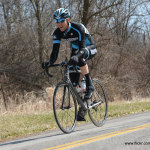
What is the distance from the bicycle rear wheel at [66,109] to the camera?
5886mm

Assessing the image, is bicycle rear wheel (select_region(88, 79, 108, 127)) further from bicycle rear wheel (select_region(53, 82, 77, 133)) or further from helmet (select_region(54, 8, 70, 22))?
helmet (select_region(54, 8, 70, 22))

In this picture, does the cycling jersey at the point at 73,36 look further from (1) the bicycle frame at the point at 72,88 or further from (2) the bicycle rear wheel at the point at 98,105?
(2) the bicycle rear wheel at the point at 98,105

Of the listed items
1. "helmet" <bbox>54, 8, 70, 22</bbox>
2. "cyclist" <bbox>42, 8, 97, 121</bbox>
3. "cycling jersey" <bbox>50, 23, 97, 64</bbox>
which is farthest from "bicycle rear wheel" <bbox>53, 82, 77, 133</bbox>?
"helmet" <bbox>54, 8, 70, 22</bbox>

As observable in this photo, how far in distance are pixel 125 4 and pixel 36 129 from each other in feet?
45.5

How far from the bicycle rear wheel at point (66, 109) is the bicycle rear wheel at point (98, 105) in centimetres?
66

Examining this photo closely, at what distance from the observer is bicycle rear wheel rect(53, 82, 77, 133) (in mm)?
5886

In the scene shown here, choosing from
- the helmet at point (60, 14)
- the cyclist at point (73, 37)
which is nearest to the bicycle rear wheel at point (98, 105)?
the cyclist at point (73, 37)

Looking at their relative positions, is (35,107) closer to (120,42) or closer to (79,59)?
(79,59)

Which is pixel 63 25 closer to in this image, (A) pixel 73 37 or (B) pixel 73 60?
(A) pixel 73 37

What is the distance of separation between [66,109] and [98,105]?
133cm

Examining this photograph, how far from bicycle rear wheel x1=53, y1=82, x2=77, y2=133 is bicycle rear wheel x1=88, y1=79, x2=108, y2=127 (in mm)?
659

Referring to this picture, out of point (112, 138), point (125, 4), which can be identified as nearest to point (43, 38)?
point (125, 4)

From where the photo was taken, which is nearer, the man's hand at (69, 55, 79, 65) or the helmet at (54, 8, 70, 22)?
the man's hand at (69, 55, 79, 65)

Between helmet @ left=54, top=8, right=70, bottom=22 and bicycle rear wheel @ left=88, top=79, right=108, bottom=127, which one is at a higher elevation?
helmet @ left=54, top=8, right=70, bottom=22
